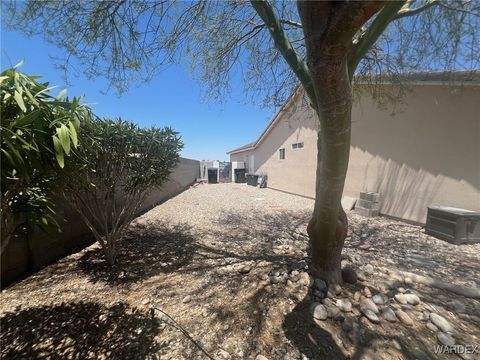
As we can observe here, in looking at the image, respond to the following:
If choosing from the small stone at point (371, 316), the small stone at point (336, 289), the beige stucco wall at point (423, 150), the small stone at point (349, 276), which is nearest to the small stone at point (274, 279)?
the small stone at point (336, 289)

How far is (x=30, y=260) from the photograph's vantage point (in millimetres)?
2900

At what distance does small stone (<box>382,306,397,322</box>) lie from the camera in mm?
2155

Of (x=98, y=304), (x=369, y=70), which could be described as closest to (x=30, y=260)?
(x=98, y=304)

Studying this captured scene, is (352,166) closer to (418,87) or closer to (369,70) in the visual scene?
(418,87)

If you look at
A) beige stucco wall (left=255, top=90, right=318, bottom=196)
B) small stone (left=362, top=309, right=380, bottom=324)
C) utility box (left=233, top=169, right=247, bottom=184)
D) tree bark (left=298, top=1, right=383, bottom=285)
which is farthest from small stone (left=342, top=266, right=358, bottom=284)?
utility box (left=233, top=169, right=247, bottom=184)

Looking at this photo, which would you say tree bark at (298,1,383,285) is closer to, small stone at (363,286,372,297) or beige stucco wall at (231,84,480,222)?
small stone at (363,286,372,297)

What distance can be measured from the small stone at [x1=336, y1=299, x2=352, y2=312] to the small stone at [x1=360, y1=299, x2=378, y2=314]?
0.42 feet

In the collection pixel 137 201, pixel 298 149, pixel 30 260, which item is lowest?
pixel 30 260

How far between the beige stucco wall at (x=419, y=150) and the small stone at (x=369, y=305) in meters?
3.96

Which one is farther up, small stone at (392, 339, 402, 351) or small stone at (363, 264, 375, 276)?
small stone at (363, 264, 375, 276)

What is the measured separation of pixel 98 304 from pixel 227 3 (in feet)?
14.9

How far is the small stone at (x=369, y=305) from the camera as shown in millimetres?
2244

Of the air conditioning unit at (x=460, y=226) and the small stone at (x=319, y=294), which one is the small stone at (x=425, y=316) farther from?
the air conditioning unit at (x=460, y=226)

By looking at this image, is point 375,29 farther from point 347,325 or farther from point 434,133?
point 434,133
